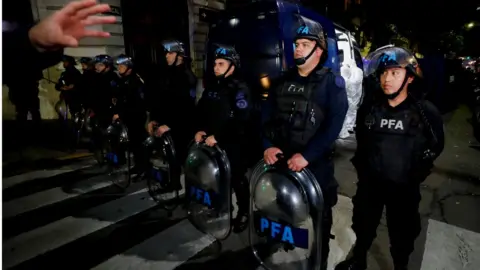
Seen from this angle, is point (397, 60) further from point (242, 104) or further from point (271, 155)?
point (242, 104)

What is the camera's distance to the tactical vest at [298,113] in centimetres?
249

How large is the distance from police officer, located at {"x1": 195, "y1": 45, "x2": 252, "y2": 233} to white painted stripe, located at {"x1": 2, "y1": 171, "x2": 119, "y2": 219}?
2478 mm

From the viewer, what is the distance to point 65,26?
152cm

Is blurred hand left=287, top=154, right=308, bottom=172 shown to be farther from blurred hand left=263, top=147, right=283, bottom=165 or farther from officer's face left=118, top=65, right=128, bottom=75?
officer's face left=118, top=65, right=128, bottom=75

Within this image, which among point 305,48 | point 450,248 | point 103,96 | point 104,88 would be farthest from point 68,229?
point 450,248

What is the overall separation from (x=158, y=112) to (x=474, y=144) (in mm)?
7349

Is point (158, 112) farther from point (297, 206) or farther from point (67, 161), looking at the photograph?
point (67, 161)

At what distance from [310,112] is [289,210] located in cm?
79

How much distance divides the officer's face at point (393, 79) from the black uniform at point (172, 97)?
281 cm

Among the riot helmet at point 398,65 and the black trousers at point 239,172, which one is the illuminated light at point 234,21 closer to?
the black trousers at point 239,172

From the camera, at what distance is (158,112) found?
446 cm

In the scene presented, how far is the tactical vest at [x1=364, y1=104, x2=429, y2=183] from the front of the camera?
7.94 ft

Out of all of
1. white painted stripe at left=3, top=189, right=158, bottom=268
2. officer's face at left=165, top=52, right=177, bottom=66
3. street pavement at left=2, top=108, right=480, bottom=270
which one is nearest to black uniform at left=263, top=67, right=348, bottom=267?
street pavement at left=2, top=108, right=480, bottom=270

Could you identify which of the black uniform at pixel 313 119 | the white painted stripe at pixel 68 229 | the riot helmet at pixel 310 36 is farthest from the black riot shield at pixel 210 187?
the riot helmet at pixel 310 36
